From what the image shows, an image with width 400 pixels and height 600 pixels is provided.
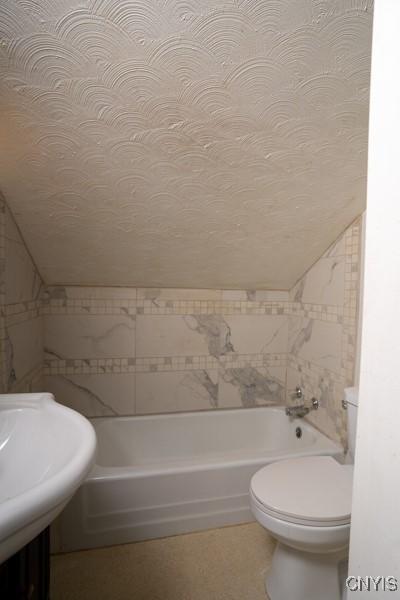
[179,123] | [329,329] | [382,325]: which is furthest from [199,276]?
[382,325]

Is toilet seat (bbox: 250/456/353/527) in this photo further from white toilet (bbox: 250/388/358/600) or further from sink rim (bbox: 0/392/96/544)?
sink rim (bbox: 0/392/96/544)

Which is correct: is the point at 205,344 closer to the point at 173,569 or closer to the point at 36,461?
→ the point at 173,569

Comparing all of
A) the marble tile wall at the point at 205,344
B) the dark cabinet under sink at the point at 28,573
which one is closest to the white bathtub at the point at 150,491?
the marble tile wall at the point at 205,344

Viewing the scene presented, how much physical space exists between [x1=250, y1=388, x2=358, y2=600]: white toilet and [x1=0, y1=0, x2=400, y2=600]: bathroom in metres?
0.01

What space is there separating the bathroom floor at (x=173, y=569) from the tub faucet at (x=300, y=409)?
801mm

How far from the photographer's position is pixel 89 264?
197 centimetres

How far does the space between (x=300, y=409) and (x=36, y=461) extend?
183 centimetres

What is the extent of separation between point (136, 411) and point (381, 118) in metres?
2.21

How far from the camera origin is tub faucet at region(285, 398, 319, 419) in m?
2.11

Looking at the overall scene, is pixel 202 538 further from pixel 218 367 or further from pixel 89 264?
pixel 89 264

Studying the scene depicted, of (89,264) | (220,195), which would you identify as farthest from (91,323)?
(220,195)

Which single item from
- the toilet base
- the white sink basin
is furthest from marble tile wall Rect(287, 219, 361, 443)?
the white sink basin

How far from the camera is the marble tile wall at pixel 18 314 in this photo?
1.42m

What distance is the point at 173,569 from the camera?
144 cm
